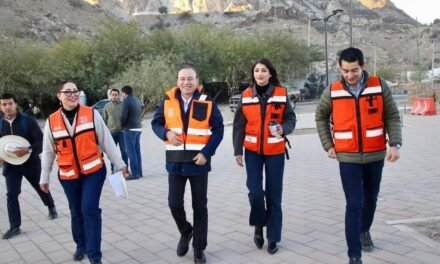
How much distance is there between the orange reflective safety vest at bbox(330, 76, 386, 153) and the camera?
409 centimetres

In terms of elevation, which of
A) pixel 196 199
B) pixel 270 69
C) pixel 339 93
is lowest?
pixel 196 199

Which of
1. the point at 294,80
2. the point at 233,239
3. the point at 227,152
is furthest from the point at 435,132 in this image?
the point at 294,80

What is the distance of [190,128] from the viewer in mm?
4309

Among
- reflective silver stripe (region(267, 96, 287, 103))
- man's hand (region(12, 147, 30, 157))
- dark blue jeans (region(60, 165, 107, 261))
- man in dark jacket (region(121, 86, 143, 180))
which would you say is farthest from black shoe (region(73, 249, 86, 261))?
man in dark jacket (region(121, 86, 143, 180))

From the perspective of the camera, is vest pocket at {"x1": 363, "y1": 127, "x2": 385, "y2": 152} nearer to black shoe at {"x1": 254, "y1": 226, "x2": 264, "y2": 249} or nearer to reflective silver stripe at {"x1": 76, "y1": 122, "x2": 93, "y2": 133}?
black shoe at {"x1": 254, "y1": 226, "x2": 264, "y2": 249}

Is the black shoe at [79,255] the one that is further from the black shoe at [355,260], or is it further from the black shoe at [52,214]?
the black shoe at [355,260]

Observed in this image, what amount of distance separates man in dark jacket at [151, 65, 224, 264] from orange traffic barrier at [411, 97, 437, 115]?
20.6m

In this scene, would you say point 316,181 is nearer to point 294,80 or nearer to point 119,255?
point 119,255

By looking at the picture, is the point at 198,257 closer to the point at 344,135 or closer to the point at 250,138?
the point at 250,138

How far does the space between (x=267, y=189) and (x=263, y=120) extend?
706 mm

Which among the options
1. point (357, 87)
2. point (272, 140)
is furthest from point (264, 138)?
point (357, 87)

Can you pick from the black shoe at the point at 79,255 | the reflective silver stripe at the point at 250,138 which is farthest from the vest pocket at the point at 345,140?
the black shoe at the point at 79,255

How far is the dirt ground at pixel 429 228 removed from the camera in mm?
4857

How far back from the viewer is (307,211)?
6.18 metres
